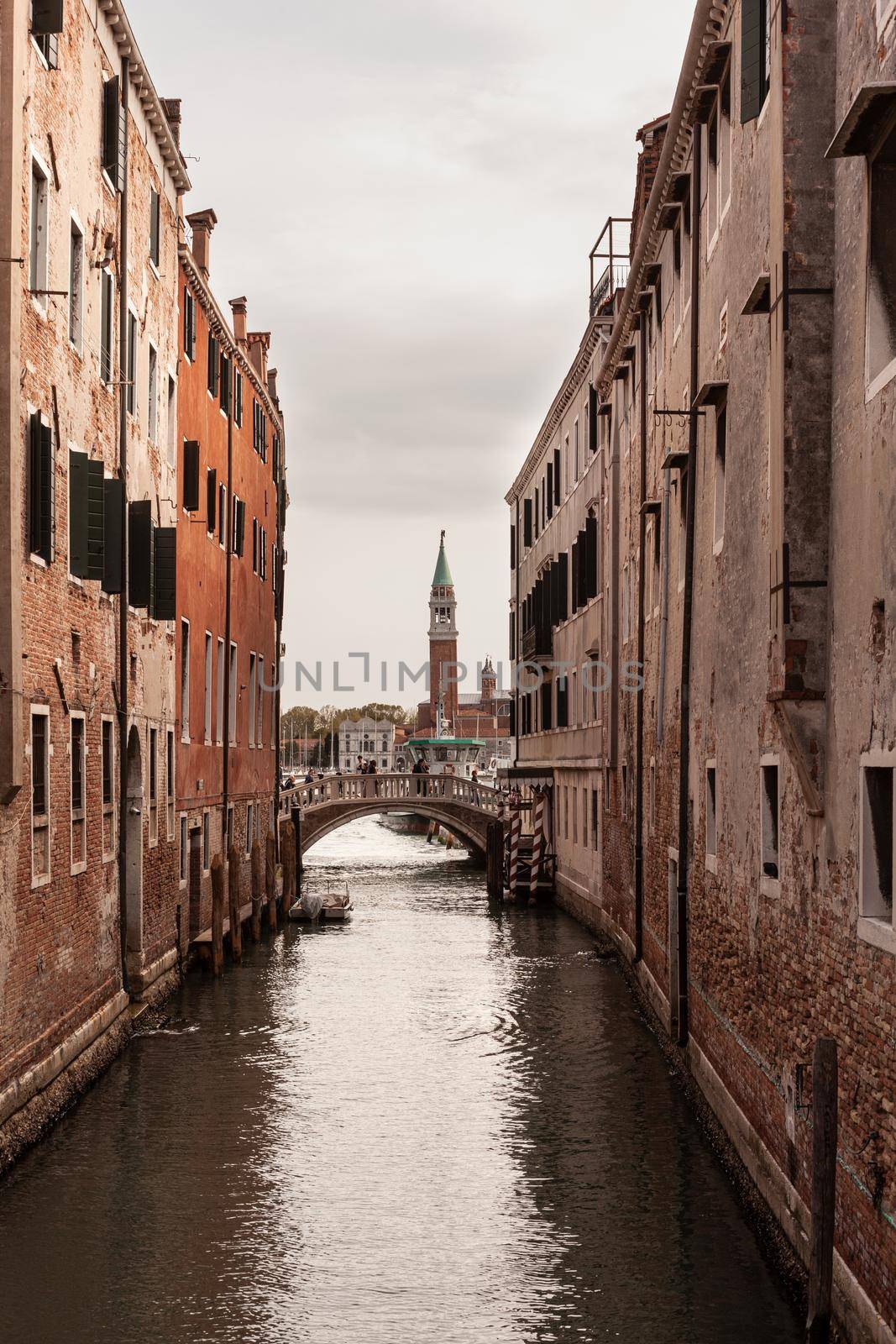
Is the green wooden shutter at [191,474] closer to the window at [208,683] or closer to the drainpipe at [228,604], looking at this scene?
the window at [208,683]

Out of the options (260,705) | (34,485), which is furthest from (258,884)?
(34,485)

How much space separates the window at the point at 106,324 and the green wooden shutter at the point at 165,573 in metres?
2.09

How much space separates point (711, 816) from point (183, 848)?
9.96 meters

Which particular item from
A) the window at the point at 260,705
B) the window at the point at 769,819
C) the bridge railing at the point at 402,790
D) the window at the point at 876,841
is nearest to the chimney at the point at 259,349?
the window at the point at 260,705

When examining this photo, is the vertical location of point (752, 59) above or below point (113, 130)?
below

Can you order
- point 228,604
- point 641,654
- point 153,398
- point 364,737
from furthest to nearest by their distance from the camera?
point 364,737, point 228,604, point 641,654, point 153,398

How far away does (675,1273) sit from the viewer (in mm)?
9508

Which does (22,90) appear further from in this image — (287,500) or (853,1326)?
(287,500)

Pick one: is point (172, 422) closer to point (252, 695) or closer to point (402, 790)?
point (252, 695)

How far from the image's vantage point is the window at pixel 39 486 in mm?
11836

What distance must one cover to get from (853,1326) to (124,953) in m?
10.7

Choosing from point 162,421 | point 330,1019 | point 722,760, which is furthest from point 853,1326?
point 162,421

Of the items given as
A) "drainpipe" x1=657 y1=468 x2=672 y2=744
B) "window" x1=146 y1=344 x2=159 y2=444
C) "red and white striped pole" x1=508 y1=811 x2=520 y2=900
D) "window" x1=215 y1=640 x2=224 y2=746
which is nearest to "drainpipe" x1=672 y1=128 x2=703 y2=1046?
"drainpipe" x1=657 y1=468 x2=672 y2=744

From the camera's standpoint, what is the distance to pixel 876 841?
7.15 metres
